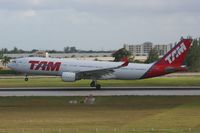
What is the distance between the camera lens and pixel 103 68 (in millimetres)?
Answer: 66125

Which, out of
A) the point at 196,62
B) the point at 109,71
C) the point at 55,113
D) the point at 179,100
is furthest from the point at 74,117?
the point at 196,62

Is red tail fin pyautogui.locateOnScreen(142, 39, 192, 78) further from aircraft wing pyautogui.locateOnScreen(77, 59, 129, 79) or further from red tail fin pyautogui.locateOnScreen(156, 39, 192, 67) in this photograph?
aircraft wing pyautogui.locateOnScreen(77, 59, 129, 79)

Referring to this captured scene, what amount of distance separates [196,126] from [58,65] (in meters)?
35.0

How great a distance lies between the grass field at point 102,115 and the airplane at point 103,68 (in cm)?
1456

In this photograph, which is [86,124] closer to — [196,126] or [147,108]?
[196,126]

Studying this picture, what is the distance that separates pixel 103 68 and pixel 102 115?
26203mm

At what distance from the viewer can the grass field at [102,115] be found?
33094 mm

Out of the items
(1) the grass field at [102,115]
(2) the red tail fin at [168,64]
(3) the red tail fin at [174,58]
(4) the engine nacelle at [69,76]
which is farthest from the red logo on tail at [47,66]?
(1) the grass field at [102,115]

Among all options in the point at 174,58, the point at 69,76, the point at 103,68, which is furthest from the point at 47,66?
the point at 174,58

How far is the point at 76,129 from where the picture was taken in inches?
1280

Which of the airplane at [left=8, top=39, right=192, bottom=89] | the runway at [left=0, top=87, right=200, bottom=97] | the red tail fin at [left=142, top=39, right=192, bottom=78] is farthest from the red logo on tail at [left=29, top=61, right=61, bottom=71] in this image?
the red tail fin at [left=142, top=39, right=192, bottom=78]

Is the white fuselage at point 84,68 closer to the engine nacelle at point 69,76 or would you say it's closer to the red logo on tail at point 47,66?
the red logo on tail at point 47,66

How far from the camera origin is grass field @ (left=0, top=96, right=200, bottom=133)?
33094 mm

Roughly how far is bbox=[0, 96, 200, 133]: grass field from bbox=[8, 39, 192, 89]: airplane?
14.6 m
